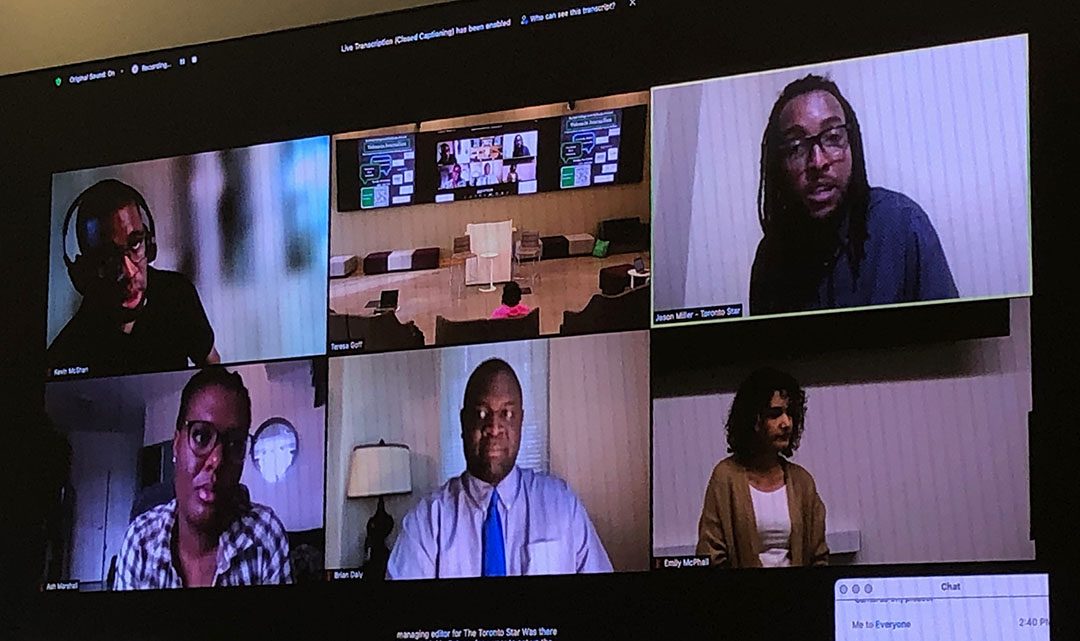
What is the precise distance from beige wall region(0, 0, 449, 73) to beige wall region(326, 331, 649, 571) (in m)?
0.48

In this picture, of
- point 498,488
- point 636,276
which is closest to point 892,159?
point 636,276

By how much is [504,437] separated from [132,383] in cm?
→ 44

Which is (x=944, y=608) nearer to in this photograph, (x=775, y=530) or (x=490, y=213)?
(x=775, y=530)

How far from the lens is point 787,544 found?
131cm

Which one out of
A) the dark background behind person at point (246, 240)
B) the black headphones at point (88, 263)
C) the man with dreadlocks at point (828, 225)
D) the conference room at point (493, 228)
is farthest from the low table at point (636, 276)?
the black headphones at point (88, 263)

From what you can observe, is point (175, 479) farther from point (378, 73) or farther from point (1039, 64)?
point (1039, 64)

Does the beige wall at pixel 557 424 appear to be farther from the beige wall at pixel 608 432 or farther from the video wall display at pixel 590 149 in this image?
the video wall display at pixel 590 149

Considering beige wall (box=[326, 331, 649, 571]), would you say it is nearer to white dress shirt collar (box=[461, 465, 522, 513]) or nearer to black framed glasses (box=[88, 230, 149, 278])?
white dress shirt collar (box=[461, 465, 522, 513])

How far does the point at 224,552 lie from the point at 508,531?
0.32 metres

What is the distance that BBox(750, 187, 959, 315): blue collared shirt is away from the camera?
4.28 ft

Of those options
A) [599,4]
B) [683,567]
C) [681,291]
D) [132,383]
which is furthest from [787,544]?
[132,383]

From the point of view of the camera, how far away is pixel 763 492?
133cm

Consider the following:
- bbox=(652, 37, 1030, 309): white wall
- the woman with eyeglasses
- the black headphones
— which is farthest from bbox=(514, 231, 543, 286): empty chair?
the black headphones

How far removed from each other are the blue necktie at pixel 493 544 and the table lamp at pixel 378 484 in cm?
9
